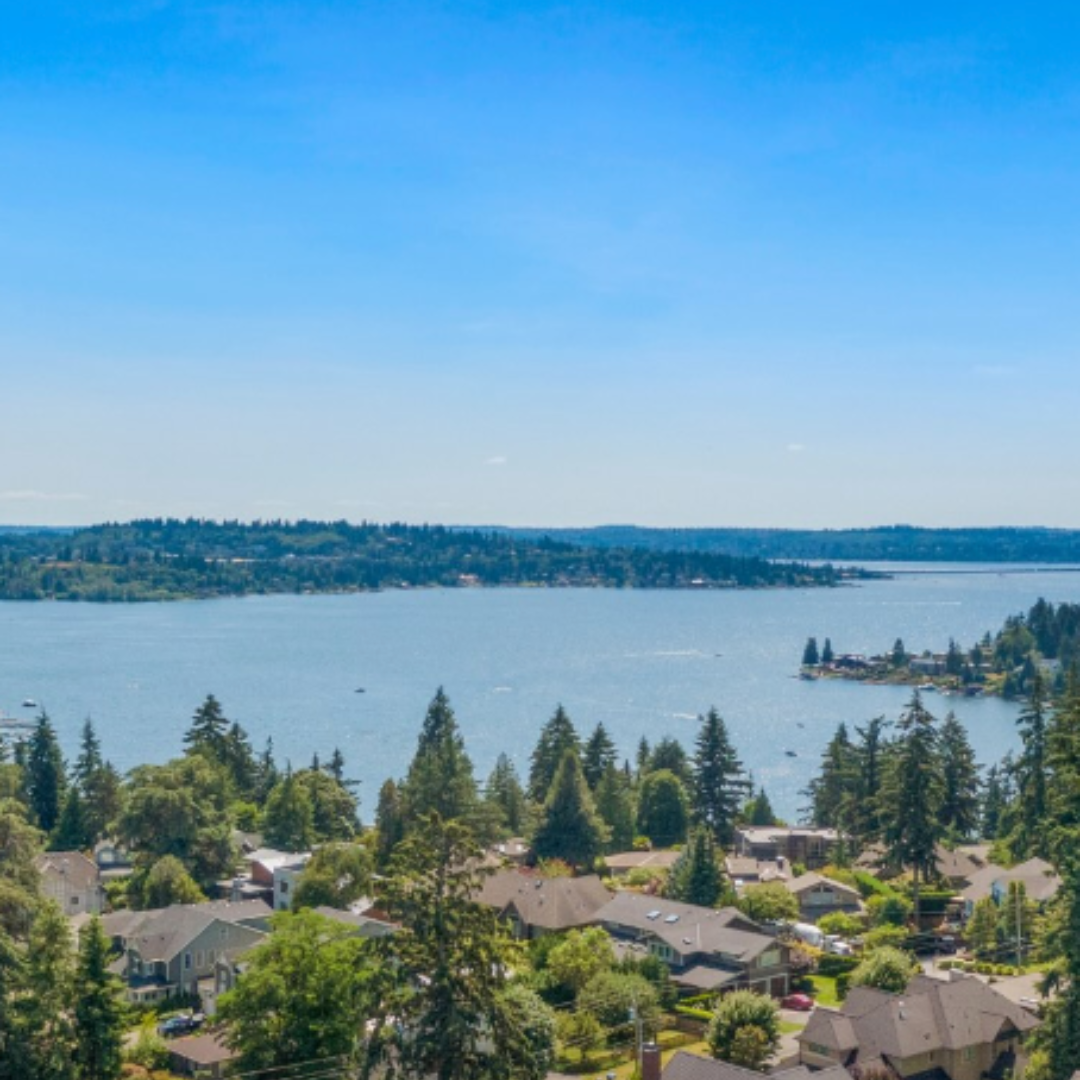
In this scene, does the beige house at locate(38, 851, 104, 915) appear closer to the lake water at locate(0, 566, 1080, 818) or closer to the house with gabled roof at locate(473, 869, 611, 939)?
the house with gabled roof at locate(473, 869, 611, 939)

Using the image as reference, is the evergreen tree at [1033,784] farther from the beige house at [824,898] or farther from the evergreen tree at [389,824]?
the evergreen tree at [389,824]

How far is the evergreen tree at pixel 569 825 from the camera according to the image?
62.8 metres

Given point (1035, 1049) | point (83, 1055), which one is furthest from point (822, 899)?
point (83, 1055)

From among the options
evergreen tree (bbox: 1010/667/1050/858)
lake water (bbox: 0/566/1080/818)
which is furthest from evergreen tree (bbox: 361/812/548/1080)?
lake water (bbox: 0/566/1080/818)

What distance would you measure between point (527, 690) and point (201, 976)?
100 metres

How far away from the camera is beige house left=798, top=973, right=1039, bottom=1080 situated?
3431cm

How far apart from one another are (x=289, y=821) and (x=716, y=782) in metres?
21.7

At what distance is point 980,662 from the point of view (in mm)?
171250

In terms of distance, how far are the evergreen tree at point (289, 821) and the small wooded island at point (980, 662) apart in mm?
113026

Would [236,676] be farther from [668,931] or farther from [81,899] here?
[668,931]

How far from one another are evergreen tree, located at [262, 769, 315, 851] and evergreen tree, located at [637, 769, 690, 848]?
18.2 meters

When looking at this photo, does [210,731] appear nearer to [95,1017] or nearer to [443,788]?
[443,788]

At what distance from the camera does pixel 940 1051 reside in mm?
34938

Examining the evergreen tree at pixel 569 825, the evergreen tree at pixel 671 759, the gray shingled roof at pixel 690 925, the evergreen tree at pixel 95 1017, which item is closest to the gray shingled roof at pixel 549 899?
the gray shingled roof at pixel 690 925
